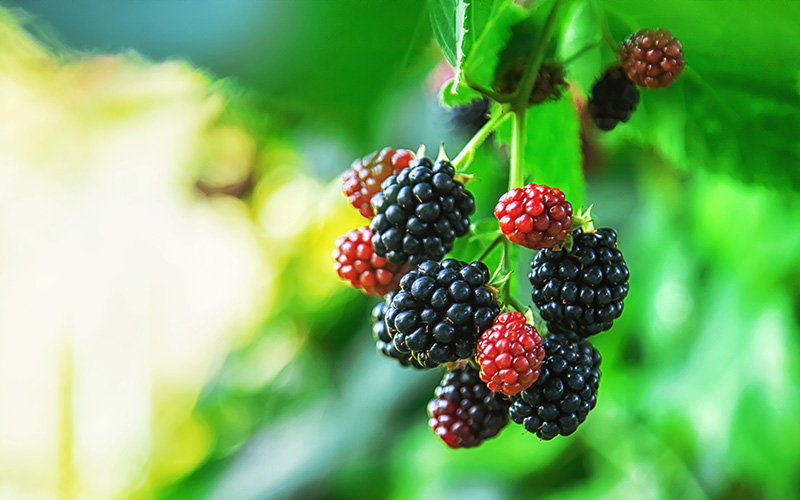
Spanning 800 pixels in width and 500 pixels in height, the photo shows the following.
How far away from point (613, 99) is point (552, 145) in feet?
0.23

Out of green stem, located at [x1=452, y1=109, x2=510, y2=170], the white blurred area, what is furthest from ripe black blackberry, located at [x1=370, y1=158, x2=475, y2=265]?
the white blurred area

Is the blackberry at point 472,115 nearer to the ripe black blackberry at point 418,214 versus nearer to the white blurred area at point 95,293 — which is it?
the ripe black blackberry at point 418,214

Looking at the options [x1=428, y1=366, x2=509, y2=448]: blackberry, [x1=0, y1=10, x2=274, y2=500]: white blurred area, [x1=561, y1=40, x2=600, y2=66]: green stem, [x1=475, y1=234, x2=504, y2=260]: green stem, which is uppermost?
[x1=561, y1=40, x2=600, y2=66]: green stem

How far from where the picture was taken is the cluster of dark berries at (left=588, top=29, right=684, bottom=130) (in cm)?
50

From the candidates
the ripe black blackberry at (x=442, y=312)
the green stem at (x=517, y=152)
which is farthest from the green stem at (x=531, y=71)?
the ripe black blackberry at (x=442, y=312)

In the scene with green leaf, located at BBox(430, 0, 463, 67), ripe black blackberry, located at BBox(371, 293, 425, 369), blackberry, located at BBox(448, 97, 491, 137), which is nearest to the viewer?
green leaf, located at BBox(430, 0, 463, 67)

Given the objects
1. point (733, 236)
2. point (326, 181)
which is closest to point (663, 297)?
point (733, 236)

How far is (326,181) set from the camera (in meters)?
1.78

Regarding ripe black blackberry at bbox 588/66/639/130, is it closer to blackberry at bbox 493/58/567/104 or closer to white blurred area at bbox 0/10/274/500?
blackberry at bbox 493/58/567/104

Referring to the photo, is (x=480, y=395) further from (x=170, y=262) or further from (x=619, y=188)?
(x=170, y=262)

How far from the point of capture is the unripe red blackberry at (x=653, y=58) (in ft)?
1.63

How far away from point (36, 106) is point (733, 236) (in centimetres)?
322

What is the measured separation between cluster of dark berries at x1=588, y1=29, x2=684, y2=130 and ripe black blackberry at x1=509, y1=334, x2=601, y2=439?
0.20 meters

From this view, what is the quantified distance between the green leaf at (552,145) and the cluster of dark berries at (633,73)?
1.5 inches
